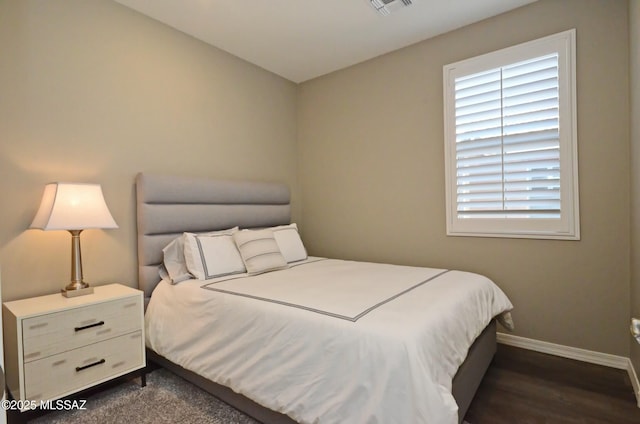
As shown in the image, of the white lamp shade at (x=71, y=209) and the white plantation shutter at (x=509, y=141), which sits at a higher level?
the white plantation shutter at (x=509, y=141)

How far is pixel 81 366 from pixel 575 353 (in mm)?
3357

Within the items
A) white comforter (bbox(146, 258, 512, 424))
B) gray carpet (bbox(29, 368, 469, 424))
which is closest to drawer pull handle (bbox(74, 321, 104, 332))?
white comforter (bbox(146, 258, 512, 424))

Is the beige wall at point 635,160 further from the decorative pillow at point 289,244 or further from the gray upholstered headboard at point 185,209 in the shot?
the gray upholstered headboard at point 185,209

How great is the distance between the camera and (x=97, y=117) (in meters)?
2.45

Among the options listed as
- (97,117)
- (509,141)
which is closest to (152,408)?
(97,117)

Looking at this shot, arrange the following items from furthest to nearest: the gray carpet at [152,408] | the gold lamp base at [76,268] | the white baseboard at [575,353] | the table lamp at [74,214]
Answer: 1. the white baseboard at [575,353]
2. the gold lamp base at [76,268]
3. the table lamp at [74,214]
4. the gray carpet at [152,408]

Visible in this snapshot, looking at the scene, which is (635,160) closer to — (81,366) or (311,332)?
(311,332)

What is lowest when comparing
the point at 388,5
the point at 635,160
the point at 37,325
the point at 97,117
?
the point at 37,325

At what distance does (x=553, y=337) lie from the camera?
2.61 metres

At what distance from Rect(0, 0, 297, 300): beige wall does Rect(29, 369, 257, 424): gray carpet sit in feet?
2.54

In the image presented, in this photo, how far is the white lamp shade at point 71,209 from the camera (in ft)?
6.55

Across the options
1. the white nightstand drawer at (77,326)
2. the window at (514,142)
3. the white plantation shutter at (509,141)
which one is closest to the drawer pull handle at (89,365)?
the white nightstand drawer at (77,326)

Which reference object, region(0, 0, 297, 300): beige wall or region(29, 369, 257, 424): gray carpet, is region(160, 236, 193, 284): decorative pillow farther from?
region(29, 369, 257, 424): gray carpet

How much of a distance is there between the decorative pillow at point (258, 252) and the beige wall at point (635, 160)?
7.87 ft
